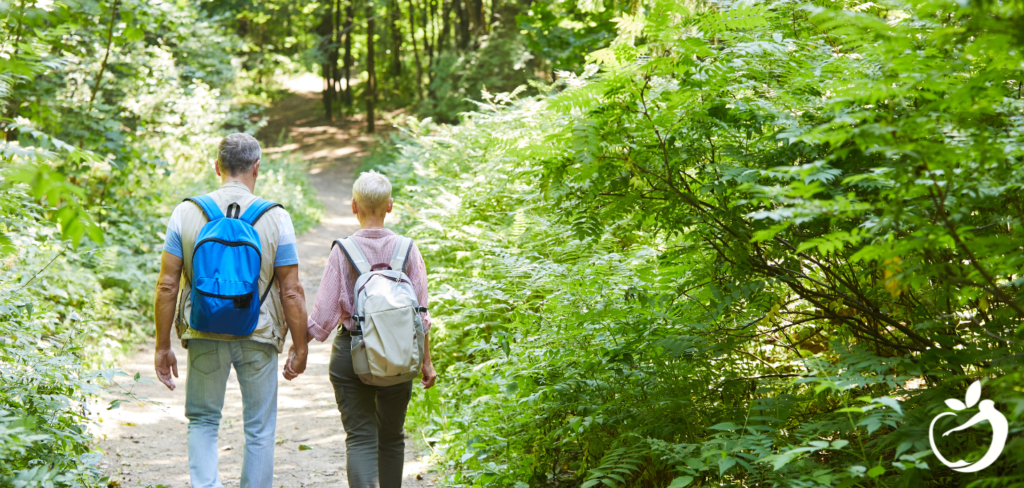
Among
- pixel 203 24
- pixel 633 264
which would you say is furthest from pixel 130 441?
pixel 203 24

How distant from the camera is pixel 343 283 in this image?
3730 mm

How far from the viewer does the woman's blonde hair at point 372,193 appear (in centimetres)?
380

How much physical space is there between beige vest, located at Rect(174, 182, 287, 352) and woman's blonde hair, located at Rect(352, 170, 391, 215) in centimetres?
45

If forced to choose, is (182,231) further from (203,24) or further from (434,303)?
(203,24)

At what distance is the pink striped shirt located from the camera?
3.69 meters

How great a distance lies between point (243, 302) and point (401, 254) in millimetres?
854

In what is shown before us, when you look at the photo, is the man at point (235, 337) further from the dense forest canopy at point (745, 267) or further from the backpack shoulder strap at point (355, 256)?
the dense forest canopy at point (745, 267)

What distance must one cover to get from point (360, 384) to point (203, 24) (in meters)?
11.4

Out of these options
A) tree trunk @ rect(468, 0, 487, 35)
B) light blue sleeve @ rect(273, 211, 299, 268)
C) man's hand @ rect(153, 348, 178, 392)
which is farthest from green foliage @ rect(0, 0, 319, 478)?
tree trunk @ rect(468, 0, 487, 35)

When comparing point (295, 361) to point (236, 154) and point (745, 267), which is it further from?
point (745, 267)

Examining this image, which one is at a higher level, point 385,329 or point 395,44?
point 395,44

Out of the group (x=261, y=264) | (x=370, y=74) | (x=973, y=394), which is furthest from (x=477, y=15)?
(x=973, y=394)

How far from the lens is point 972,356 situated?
8.38 feet

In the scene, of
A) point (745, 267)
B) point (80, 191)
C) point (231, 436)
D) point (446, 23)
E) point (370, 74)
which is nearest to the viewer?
point (80, 191)
